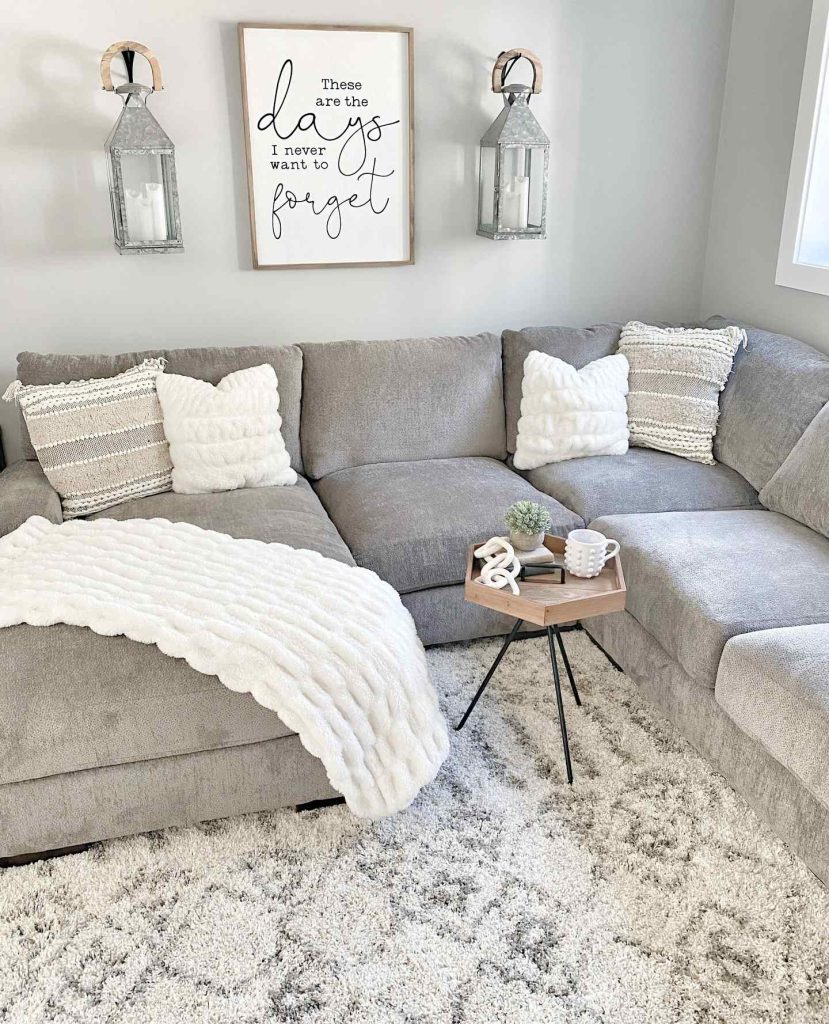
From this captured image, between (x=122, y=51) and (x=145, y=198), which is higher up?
(x=122, y=51)

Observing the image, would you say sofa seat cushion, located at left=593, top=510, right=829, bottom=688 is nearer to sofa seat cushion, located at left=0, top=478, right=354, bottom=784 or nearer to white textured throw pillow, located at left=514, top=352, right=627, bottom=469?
white textured throw pillow, located at left=514, top=352, right=627, bottom=469

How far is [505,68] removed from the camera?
10.5ft

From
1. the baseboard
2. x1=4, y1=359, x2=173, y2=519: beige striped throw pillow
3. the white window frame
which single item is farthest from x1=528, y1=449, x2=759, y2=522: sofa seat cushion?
the baseboard

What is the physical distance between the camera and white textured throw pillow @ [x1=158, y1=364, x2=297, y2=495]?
2744 mm

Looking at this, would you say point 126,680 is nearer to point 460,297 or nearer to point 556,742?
point 556,742

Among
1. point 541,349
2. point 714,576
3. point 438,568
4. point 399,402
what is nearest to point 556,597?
point 714,576

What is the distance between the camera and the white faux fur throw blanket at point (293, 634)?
1903 millimetres

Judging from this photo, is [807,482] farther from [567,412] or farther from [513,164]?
[513,164]

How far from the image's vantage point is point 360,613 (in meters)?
2.10

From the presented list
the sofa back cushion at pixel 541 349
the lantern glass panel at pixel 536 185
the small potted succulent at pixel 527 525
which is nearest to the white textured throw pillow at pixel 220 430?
the sofa back cushion at pixel 541 349

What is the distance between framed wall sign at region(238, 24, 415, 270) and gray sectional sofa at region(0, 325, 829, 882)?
1.42 ft

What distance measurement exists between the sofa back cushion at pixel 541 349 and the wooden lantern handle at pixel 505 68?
0.83 m

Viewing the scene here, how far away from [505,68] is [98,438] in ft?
6.23

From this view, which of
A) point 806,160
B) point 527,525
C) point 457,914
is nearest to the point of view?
point 457,914
